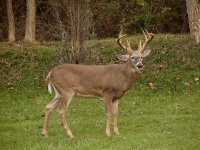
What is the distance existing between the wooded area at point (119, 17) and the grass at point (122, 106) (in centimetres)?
308

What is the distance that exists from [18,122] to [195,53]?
309 inches

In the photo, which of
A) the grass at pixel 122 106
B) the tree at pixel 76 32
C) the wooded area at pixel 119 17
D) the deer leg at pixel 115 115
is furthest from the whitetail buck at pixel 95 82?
the wooded area at pixel 119 17

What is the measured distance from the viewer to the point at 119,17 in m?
25.9

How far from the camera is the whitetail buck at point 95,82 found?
1209 centimetres

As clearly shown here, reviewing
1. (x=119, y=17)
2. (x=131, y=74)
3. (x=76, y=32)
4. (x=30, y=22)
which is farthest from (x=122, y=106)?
(x=119, y=17)

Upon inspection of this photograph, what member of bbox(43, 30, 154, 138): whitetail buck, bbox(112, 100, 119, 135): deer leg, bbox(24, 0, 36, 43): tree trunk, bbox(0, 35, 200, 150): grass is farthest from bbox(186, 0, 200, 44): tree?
bbox(112, 100, 119, 135): deer leg

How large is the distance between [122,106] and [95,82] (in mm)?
3224

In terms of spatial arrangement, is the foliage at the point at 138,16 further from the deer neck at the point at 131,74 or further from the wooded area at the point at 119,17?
the deer neck at the point at 131,74

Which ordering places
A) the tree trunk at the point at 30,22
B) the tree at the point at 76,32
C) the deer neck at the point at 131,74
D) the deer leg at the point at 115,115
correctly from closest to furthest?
the deer leg at the point at 115,115 → the deer neck at the point at 131,74 → the tree at the point at 76,32 → the tree trunk at the point at 30,22

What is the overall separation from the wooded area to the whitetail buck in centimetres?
1210

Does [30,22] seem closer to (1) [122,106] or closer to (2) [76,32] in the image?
(2) [76,32]

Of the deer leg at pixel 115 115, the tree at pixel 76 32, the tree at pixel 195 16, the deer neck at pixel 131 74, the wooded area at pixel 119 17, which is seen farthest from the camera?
the wooded area at pixel 119 17

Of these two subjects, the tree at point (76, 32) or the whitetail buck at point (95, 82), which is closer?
the whitetail buck at point (95, 82)

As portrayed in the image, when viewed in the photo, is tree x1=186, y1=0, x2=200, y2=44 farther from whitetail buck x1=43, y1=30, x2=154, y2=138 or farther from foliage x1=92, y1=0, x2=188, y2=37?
whitetail buck x1=43, y1=30, x2=154, y2=138
